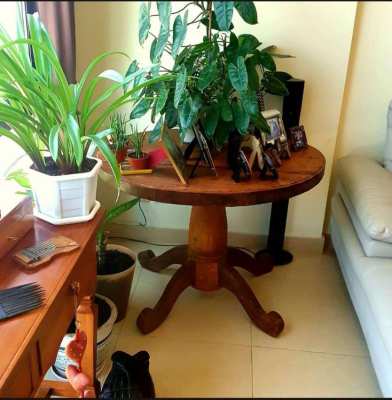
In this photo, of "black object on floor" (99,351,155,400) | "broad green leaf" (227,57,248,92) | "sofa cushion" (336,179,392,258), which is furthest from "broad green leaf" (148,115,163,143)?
"sofa cushion" (336,179,392,258)

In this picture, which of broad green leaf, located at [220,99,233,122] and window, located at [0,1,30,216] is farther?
broad green leaf, located at [220,99,233,122]

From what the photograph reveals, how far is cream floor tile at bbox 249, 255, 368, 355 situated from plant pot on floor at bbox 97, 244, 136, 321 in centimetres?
50

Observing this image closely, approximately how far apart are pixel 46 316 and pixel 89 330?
22 centimetres

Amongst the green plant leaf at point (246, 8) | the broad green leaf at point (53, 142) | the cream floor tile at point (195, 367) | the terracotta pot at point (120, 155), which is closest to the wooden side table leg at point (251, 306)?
the cream floor tile at point (195, 367)

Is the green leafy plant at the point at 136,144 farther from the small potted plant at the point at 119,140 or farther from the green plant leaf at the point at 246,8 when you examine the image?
the green plant leaf at the point at 246,8

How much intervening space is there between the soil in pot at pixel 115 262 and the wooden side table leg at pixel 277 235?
0.62 metres

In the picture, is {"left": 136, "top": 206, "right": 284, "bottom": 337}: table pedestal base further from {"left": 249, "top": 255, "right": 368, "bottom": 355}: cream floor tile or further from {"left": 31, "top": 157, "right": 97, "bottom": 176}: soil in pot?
{"left": 31, "top": 157, "right": 97, "bottom": 176}: soil in pot

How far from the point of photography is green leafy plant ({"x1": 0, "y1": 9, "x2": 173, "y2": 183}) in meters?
0.97

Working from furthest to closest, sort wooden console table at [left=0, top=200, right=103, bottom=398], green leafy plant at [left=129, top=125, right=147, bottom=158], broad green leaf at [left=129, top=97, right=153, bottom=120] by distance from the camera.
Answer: green leafy plant at [left=129, top=125, right=147, bottom=158], broad green leaf at [left=129, top=97, right=153, bottom=120], wooden console table at [left=0, top=200, right=103, bottom=398]

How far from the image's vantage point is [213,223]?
1587mm

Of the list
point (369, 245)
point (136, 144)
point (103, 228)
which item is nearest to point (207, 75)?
point (136, 144)

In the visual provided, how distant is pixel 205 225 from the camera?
5.21 feet

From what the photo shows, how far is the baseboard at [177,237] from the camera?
213 centimetres

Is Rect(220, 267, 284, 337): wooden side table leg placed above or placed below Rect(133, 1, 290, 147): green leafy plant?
below
